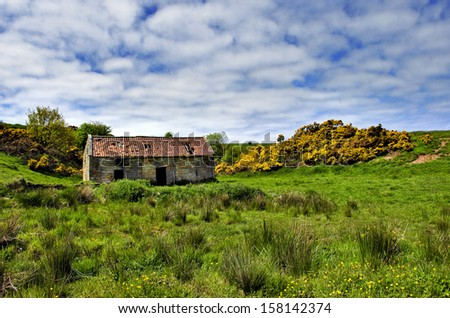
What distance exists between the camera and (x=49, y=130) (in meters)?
37.2

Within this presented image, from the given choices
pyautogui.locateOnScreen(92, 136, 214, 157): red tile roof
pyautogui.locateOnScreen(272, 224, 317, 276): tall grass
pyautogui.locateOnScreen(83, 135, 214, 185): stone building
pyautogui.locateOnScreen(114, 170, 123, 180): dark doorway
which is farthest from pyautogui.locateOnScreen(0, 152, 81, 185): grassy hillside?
pyautogui.locateOnScreen(272, 224, 317, 276): tall grass

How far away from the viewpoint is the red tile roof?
2605 cm

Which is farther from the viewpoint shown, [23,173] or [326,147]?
[326,147]

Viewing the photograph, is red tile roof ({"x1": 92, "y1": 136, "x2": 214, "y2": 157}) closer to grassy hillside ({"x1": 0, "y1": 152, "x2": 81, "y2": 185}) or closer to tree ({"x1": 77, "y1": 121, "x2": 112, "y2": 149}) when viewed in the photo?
grassy hillside ({"x1": 0, "y1": 152, "x2": 81, "y2": 185})

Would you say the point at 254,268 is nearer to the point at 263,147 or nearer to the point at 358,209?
the point at 358,209

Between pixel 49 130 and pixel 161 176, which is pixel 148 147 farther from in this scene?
pixel 49 130

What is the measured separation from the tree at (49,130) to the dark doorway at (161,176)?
17.0m

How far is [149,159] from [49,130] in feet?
63.6

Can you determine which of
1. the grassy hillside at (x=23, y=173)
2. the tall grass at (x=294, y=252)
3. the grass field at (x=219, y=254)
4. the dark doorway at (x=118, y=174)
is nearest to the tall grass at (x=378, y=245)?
the grass field at (x=219, y=254)

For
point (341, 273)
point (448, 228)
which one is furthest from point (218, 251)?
point (448, 228)

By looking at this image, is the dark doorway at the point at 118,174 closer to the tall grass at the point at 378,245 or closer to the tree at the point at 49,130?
the tree at the point at 49,130

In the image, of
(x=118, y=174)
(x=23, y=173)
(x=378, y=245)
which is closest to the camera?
(x=378, y=245)

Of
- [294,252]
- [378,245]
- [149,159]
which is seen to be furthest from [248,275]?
[149,159]

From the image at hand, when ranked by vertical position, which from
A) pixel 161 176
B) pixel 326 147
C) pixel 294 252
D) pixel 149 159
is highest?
pixel 326 147
